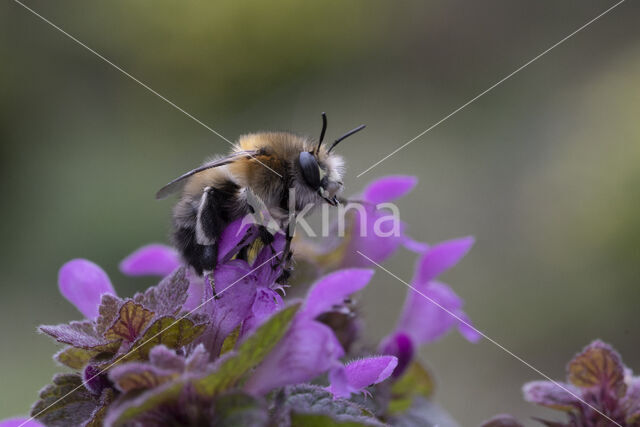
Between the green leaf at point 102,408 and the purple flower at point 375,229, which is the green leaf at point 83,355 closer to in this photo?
the green leaf at point 102,408

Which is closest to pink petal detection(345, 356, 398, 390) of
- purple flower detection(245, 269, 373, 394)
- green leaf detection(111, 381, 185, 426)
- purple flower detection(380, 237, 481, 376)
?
purple flower detection(245, 269, 373, 394)

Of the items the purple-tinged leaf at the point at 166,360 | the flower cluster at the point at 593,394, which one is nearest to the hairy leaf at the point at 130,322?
the purple-tinged leaf at the point at 166,360

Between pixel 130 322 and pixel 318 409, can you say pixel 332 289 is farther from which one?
pixel 130 322

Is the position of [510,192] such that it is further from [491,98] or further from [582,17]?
[582,17]

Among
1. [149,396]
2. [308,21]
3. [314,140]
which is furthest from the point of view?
[308,21]

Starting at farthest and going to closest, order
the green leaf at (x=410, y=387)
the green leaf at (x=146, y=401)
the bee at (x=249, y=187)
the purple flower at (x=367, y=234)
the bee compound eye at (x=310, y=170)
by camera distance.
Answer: the purple flower at (x=367, y=234), the green leaf at (x=410, y=387), the bee compound eye at (x=310, y=170), the bee at (x=249, y=187), the green leaf at (x=146, y=401)

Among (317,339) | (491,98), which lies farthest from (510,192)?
(317,339)

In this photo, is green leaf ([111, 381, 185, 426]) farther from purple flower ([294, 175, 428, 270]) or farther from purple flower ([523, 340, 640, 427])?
purple flower ([294, 175, 428, 270])

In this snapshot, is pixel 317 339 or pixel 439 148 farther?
pixel 439 148
